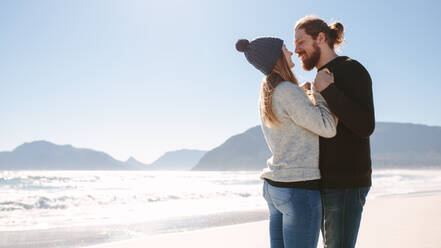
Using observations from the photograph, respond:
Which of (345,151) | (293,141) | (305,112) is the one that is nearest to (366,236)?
(345,151)

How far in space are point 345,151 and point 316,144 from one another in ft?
0.43

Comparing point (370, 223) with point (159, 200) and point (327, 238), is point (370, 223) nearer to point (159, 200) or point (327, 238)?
point (327, 238)

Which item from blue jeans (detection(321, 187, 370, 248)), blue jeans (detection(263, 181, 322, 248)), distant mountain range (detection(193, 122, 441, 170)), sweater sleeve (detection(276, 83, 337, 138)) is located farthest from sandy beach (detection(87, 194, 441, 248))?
distant mountain range (detection(193, 122, 441, 170))

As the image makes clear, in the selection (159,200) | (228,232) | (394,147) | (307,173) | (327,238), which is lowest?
(394,147)

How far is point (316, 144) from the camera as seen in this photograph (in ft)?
4.97

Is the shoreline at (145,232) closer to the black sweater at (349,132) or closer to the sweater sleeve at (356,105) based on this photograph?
the black sweater at (349,132)

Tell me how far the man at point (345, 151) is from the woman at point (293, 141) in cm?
Answer: 5

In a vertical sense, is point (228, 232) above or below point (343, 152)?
below

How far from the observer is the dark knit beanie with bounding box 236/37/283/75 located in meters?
1.58

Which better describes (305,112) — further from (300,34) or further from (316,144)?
(300,34)

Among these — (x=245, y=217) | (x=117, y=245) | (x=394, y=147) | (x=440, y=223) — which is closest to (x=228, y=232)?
(x=117, y=245)

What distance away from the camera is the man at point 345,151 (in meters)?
1.47

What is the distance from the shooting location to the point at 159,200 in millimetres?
13969

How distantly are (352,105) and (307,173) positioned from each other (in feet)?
1.13
